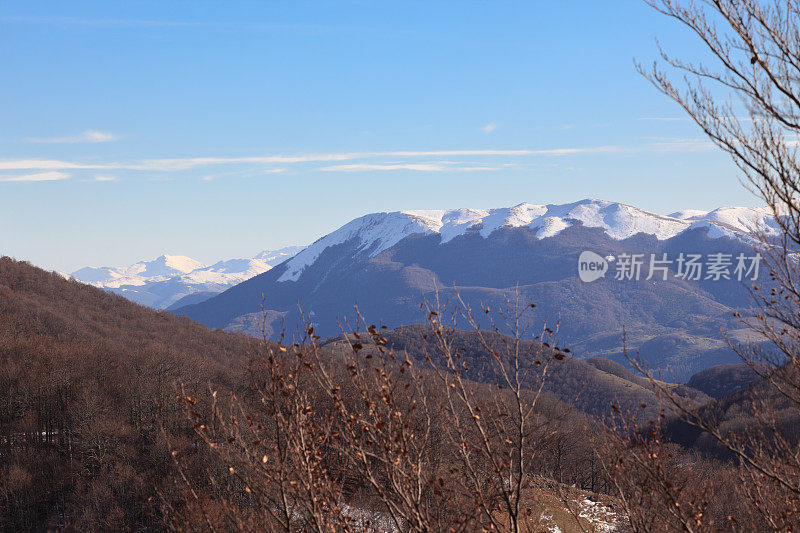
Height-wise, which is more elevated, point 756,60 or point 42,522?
point 756,60

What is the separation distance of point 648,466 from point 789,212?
485 centimetres

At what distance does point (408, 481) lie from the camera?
9.10 metres

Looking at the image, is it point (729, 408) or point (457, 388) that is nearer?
point (457, 388)

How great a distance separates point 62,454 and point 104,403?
6681 mm

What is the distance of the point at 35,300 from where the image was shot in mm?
114500

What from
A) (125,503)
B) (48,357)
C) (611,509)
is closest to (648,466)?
(611,509)

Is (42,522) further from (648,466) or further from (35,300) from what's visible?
(35,300)

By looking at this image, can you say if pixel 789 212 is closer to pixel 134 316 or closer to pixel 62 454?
pixel 62 454

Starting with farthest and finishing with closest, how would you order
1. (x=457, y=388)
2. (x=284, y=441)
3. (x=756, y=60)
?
1. (x=284, y=441)
2. (x=457, y=388)
3. (x=756, y=60)

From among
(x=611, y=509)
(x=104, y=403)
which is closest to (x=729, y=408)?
(x=611, y=509)

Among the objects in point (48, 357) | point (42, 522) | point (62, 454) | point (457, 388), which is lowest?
point (42, 522)

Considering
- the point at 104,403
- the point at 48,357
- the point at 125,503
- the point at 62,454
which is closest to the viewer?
the point at 125,503

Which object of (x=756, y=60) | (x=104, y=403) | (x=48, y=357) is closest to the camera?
(x=756, y=60)

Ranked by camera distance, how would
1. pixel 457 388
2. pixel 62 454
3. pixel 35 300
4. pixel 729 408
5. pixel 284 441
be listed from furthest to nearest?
pixel 729 408 < pixel 35 300 < pixel 62 454 < pixel 284 441 < pixel 457 388
